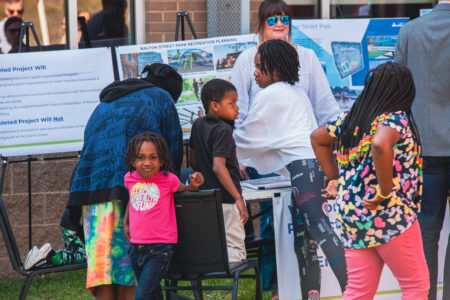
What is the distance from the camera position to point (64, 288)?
19.9ft

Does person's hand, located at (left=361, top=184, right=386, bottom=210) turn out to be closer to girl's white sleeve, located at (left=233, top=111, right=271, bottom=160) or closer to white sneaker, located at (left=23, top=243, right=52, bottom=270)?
girl's white sleeve, located at (left=233, top=111, right=271, bottom=160)

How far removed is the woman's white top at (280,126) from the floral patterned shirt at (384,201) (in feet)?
3.02

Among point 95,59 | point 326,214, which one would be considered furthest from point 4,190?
point 326,214

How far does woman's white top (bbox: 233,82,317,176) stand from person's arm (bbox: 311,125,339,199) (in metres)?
0.62

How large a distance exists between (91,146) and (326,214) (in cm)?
144

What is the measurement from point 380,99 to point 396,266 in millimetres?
787

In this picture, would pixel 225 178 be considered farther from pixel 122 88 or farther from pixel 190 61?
pixel 190 61

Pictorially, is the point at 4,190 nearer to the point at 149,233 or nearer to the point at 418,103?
the point at 149,233

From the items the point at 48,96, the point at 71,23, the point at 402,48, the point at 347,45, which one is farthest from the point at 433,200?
the point at 71,23

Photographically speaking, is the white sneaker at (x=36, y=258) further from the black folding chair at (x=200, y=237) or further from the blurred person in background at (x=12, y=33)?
the blurred person in background at (x=12, y=33)

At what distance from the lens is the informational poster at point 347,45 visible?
21.2 feet

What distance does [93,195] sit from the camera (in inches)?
166

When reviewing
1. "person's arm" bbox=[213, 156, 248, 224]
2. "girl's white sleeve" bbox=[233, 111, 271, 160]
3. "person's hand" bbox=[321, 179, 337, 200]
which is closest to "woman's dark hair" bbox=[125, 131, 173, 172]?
"person's arm" bbox=[213, 156, 248, 224]

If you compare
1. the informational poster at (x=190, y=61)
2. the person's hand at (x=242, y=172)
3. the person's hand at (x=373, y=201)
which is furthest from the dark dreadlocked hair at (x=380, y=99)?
the informational poster at (x=190, y=61)
